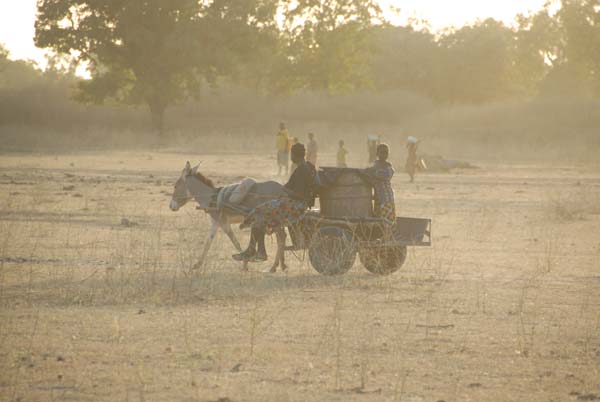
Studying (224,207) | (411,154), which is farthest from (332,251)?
(411,154)

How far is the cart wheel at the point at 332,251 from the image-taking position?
11.1 meters

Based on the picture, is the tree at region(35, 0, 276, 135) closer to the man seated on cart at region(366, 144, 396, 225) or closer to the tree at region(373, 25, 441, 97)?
the tree at region(373, 25, 441, 97)

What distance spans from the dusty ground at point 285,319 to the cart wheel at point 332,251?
0.55ft

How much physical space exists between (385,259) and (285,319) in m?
3.01

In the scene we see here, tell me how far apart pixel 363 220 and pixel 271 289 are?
150cm

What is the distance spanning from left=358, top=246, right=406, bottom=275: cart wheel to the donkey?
38.6 inches

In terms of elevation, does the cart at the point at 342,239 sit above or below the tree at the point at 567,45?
below

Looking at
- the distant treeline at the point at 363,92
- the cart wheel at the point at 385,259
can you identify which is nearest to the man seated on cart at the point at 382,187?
the cart wheel at the point at 385,259

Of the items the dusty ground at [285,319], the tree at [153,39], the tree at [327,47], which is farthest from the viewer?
the tree at [327,47]

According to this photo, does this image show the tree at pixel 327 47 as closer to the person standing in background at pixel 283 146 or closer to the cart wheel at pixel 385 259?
the person standing in background at pixel 283 146

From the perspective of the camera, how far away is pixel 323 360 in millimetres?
7352

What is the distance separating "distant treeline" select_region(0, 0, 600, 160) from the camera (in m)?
55.5

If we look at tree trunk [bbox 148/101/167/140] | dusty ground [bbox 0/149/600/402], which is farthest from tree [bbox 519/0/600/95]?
dusty ground [bbox 0/149/600/402]

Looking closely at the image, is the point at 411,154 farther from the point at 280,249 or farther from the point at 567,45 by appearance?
the point at 567,45
